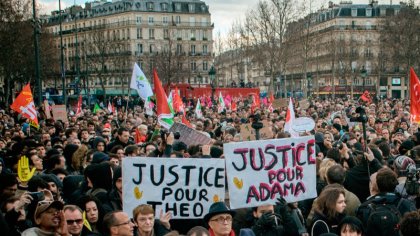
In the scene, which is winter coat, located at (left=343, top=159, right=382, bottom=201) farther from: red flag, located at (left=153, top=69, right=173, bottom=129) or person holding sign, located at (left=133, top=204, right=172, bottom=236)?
red flag, located at (left=153, top=69, right=173, bottom=129)

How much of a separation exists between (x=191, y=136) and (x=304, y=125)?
8.01 feet

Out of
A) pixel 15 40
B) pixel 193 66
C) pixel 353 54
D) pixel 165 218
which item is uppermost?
pixel 353 54

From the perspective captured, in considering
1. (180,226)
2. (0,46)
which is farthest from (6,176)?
(0,46)

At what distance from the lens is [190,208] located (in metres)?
6.02

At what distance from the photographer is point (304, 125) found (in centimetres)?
1189

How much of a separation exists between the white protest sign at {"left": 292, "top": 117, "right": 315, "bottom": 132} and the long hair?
628 cm

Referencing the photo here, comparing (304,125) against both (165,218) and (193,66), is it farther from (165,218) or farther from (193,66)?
(193,66)

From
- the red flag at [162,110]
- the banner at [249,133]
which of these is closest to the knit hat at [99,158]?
the red flag at [162,110]

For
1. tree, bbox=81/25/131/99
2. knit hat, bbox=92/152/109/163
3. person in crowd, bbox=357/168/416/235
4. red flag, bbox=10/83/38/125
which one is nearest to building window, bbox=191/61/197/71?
tree, bbox=81/25/131/99

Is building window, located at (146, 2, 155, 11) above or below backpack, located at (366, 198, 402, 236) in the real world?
above

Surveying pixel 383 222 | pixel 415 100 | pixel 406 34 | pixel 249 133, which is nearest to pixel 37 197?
pixel 383 222

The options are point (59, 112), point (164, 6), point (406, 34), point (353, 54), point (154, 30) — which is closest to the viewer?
point (59, 112)

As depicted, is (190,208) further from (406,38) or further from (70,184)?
(406,38)

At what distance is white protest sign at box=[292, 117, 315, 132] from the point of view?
38.8 feet
